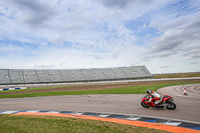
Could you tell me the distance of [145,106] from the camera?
9.85 m

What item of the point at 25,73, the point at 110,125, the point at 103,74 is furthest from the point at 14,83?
the point at 110,125

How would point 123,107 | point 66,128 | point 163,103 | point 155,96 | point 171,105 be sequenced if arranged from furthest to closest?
point 123,107
point 155,96
point 163,103
point 171,105
point 66,128

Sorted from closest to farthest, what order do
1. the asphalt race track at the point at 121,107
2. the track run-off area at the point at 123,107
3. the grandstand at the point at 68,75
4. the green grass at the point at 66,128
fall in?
the green grass at the point at 66,128, the track run-off area at the point at 123,107, the asphalt race track at the point at 121,107, the grandstand at the point at 68,75

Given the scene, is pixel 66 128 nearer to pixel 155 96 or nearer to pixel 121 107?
pixel 121 107

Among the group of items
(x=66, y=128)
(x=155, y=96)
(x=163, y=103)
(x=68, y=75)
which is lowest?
(x=163, y=103)

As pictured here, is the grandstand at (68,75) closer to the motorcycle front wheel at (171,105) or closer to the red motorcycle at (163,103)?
the red motorcycle at (163,103)

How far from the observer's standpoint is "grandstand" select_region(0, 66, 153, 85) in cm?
5400

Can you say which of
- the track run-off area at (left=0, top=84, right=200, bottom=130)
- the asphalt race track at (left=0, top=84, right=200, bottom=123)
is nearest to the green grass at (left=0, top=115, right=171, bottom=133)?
the track run-off area at (left=0, top=84, right=200, bottom=130)

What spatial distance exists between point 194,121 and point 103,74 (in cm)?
6137

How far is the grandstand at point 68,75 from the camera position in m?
54.0

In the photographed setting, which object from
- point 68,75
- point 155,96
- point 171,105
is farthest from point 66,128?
point 68,75

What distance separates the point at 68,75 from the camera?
6322cm

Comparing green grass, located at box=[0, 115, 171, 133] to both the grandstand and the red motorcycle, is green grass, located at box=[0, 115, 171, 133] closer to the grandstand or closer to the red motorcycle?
the red motorcycle

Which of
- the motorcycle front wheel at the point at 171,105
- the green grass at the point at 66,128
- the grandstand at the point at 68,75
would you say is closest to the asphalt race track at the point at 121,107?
the motorcycle front wheel at the point at 171,105
